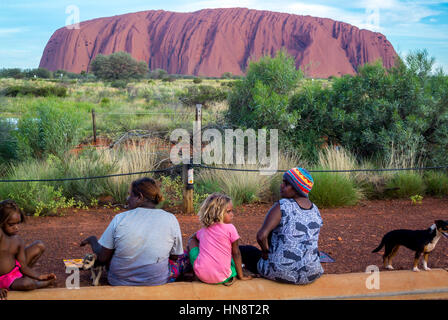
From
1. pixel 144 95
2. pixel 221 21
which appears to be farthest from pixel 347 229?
pixel 221 21

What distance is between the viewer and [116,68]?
46.8 meters

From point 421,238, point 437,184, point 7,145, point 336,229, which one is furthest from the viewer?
point 7,145

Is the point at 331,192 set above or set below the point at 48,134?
below

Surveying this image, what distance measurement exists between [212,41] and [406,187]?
9415 cm

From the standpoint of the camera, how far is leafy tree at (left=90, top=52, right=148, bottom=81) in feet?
152

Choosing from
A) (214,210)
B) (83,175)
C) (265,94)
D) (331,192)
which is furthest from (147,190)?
(265,94)

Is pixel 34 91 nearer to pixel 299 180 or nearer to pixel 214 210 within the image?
pixel 214 210

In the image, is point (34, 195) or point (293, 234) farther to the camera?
point (34, 195)

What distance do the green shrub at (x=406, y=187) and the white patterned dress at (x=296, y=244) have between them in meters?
5.16

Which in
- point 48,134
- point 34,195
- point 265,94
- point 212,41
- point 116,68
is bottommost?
point 34,195
